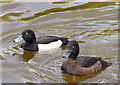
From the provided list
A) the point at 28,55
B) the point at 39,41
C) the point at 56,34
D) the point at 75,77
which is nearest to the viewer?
the point at 75,77

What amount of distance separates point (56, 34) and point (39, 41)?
3.14 feet

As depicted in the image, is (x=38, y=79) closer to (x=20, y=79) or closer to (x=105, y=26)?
(x=20, y=79)

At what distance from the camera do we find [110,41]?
9.98m

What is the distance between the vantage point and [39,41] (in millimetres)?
10328

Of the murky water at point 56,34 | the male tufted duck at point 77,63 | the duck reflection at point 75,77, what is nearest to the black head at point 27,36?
the murky water at point 56,34

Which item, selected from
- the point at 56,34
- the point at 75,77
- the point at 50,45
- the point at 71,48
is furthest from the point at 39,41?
the point at 75,77

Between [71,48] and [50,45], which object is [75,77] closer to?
[71,48]

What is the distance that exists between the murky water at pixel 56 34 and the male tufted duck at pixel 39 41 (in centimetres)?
22

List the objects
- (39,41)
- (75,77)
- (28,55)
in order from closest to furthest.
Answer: (75,77), (28,55), (39,41)

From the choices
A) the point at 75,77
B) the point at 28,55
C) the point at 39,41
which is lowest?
the point at 75,77

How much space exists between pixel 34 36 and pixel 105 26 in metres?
2.85

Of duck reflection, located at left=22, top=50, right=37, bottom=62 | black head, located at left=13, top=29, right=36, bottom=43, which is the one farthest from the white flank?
black head, located at left=13, top=29, right=36, bottom=43

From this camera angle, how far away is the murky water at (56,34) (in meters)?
8.20

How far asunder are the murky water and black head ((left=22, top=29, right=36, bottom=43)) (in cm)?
47
